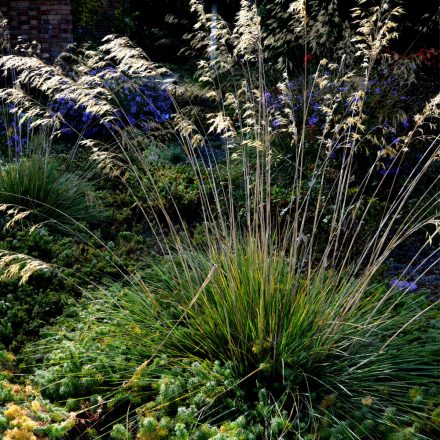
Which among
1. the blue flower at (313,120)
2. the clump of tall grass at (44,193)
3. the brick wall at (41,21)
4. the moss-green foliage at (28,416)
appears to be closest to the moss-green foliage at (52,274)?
the clump of tall grass at (44,193)

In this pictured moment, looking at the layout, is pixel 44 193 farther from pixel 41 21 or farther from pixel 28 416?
pixel 41 21

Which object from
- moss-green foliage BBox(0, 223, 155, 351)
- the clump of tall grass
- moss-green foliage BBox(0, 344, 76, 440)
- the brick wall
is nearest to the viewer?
moss-green foliage BBox(0, 344, 76, 440)

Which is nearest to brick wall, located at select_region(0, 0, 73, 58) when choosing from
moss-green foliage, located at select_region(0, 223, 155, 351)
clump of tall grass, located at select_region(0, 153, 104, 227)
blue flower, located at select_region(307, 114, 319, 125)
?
clump of tall grass, located at select_region(0, 153, 104, 227)

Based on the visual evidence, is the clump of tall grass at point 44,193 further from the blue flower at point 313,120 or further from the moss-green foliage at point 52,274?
the blue flower at point 313,120

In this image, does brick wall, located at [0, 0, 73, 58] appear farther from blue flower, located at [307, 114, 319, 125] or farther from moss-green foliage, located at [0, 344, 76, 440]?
moss-green foliage, located at [0, 344, 76, 440]

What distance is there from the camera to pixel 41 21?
9961 mm

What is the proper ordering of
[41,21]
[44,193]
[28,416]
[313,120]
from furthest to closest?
[41,21] < [313,120] < [44,193] < [28,416]

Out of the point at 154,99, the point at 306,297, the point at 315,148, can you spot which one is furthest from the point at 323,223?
the point at 154,99

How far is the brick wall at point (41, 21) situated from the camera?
9883 mm

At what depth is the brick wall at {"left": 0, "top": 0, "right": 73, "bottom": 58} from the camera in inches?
389

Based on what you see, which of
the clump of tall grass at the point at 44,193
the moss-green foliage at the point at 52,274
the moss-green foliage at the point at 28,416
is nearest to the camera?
the moss-green foliage at the point at 28,416

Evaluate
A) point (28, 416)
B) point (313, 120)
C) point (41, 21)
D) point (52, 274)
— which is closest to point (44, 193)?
point (52, 274)

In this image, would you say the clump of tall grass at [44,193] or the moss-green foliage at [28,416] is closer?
the moss-green foliage at [28,416]

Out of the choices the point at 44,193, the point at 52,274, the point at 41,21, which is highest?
the point at 41,21
